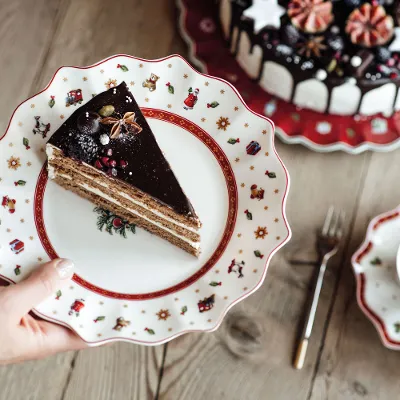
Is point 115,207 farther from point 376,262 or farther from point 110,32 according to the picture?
point 376,262

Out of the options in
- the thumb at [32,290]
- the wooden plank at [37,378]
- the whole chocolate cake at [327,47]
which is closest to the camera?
A: the thumb at [32,290]

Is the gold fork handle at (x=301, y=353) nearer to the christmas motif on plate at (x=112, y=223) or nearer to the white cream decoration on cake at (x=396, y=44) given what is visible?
the christmas motif on plate at (x=112, y=223)

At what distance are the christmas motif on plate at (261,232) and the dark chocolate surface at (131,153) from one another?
20 cm

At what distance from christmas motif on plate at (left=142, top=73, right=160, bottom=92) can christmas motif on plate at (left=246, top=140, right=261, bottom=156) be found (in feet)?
1.16

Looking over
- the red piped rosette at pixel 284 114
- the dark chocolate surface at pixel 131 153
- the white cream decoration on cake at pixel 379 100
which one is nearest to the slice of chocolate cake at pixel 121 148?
the dark chocolate surface at pixel 131 153

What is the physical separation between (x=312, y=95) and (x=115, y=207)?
750mm

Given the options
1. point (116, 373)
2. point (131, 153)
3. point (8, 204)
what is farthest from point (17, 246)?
point (116, 373)

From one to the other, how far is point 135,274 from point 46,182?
41cm

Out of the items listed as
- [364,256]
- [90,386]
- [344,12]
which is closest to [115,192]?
[90,386]

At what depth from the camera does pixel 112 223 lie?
6.14 ft

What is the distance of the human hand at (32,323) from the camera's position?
1644 millimetres

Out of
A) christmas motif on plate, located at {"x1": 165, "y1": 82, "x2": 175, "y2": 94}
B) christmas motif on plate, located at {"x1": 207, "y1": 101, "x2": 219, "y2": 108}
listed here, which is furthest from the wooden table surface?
christmas motif on plate, located at {"x1": 165, "y1": 82, "x2": 175, "y2": 94}

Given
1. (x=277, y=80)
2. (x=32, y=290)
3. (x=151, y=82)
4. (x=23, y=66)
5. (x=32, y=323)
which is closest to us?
(x=32, y=290)

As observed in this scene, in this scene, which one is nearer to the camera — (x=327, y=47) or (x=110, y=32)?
(x=327, y=47)
